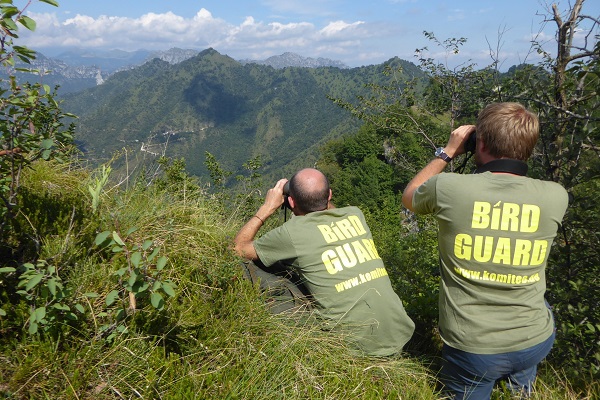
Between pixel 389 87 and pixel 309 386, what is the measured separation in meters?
7.14

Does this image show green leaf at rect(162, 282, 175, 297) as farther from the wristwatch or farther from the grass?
the wristwatch

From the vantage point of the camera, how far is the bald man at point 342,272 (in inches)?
95.2

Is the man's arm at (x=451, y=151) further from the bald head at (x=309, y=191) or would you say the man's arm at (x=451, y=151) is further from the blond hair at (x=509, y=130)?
the bald head at (x=309, y=191)

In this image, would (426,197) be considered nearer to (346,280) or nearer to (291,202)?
(346,280)

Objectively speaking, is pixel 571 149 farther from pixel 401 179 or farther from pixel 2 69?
pixel 401 179

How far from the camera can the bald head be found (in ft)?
8.80

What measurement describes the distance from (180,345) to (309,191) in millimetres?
1223

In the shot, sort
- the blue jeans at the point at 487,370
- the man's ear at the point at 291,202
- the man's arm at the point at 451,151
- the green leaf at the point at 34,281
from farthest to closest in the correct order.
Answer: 1. the man's ear at the point at 291,202
2. the man's arm at the point at 451,151
3. the blue jeans at the point at 487,370
4. the green leaf at the point at 34,281

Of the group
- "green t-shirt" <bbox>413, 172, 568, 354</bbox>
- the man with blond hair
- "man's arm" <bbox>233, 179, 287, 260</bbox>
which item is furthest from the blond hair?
"man's arm" <bbox>233, 179, 287, 260</bbox>

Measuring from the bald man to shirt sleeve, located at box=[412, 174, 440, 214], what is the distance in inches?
21.9

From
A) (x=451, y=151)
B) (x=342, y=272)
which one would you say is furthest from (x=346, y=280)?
(x=451, y=151)

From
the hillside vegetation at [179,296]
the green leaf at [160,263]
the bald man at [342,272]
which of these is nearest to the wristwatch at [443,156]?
the hillside vegetation at [179,296]

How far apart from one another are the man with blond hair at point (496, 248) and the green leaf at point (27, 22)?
191 centimetres

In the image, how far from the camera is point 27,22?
166 centimetres
